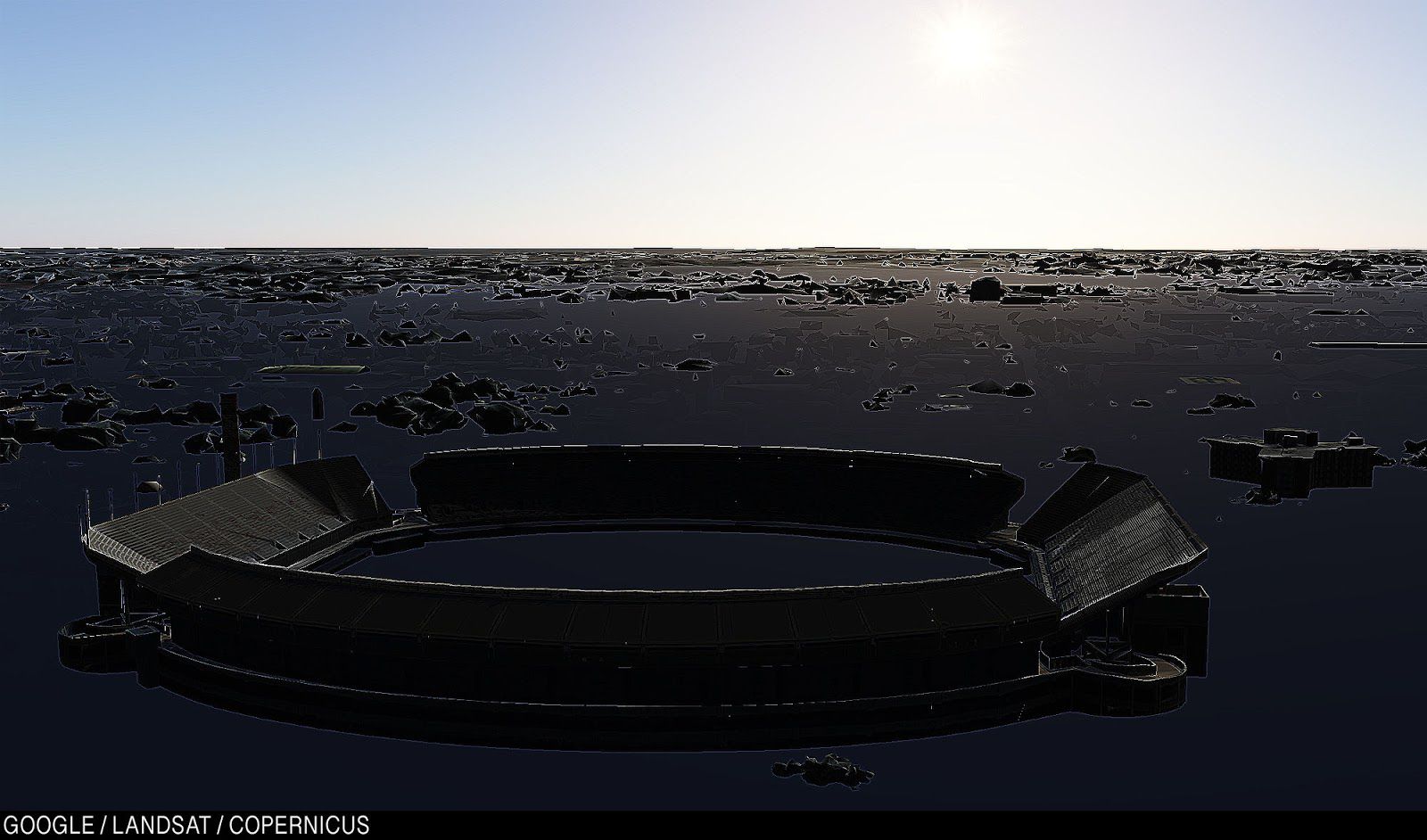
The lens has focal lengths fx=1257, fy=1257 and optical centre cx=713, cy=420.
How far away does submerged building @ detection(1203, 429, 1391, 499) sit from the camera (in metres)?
95.6

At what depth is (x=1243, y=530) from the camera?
84.1 metres

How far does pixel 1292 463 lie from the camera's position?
9519 centimetres

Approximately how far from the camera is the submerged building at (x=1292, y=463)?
9556cm

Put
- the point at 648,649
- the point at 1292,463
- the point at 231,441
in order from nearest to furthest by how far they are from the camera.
→ 1. the point at 648,649
2. the point at 231,441
3. the point at 1292,463

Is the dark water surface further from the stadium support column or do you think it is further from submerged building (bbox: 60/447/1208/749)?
the stadium support column

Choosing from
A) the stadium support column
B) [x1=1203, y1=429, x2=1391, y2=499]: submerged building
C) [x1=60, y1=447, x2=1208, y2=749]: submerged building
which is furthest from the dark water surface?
the stadium support column

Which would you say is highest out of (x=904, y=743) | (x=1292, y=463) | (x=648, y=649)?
(x=648, y=649)

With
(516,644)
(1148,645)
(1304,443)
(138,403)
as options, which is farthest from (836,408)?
(516,644)

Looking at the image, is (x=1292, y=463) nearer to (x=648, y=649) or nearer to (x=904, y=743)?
(x=904, y=743)

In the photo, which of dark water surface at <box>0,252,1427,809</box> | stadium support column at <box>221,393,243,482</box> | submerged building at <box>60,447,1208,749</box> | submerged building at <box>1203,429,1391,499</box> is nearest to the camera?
dark water surface at <box>0,252,1427,809</box>

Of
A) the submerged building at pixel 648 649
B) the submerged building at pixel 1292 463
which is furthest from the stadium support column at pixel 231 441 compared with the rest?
the submerged building at pixel 1292 463

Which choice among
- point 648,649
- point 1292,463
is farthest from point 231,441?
point 1292,463
